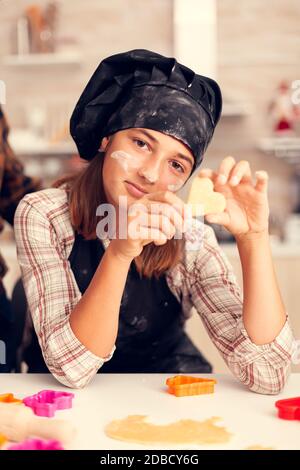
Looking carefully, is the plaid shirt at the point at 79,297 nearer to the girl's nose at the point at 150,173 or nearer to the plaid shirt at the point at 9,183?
the girl's nose at the point at 150,173

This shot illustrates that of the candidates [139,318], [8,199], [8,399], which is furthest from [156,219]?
[8,199]

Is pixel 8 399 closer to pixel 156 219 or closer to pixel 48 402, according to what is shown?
pixel 48 402

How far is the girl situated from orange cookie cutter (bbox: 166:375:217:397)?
0.07 m

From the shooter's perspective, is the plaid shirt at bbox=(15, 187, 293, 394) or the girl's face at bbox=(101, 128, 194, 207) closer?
the plaid shirt at bbox=(15, 187, 293, 394)

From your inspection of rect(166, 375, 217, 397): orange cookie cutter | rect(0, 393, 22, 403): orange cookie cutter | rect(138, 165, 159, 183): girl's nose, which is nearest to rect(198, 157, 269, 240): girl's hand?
rect(138, 165, 159, 183): girl's nose

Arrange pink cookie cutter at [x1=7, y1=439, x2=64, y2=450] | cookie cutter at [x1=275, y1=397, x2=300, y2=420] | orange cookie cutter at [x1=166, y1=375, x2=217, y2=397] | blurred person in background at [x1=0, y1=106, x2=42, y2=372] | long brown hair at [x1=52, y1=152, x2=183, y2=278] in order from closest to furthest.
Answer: pink cookie cutter at [x1=7, y1=439, x2=64, y2=450], cookie cutter at [x1=275, y1=397, x2=300, y2=420], orange cookie cutter at [x1=166, y1=375, x2=217, y2=397], long brown hair at [x1=52, y1=152, x2=183, y2=278], blurred person in background at [x1=0, y1=106, x2=42, y2=372]

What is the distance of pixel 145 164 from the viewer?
1.09 m

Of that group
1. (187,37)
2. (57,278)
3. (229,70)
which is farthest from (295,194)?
(57,278)

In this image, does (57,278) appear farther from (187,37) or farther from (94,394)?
(187,37)

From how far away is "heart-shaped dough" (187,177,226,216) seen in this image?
0.95m

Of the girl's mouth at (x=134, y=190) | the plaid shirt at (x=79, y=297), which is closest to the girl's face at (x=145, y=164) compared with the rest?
the girl's mouth at (x=134, y=190)

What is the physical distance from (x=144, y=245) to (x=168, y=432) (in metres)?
0.33

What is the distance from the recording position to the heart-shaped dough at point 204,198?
95 centimetres

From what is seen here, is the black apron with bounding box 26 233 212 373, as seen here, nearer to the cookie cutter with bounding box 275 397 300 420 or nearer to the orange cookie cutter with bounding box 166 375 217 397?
the orange cookie cutter with bounding box 166 375 217 397
